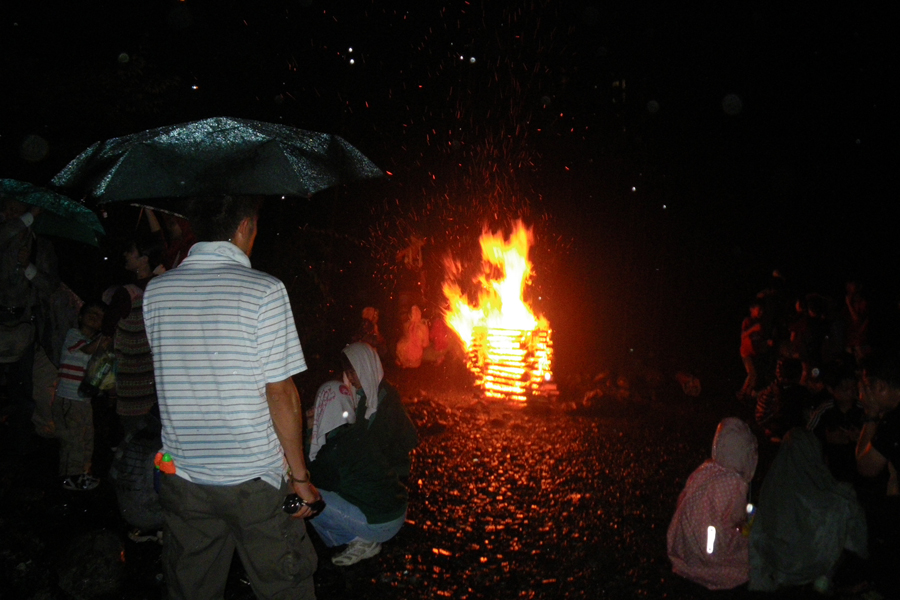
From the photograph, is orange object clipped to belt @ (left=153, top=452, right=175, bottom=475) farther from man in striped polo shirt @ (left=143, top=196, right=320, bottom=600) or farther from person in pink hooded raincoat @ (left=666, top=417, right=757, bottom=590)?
person in pink hooded raincoat @ (left=666, top=417, right=757, bottom=590)

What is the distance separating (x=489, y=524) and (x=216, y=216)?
373 cm

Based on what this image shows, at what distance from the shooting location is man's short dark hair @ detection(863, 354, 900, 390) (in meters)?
4.04

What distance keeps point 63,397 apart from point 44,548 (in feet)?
4.56

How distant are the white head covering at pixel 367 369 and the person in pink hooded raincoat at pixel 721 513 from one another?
8.17ft

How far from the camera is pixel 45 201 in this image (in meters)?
5.65

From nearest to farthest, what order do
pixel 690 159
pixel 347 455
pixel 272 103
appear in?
pixel 347 455, pixel 272 103, pixel 690 159

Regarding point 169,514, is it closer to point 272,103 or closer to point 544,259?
point 272,103

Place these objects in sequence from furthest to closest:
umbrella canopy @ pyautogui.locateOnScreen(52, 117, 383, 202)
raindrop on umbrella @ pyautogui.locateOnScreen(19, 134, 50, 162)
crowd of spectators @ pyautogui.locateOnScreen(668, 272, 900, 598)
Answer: raindrop on umbrella @ pyautogui.locateOnScreen(19, 134, 50, 162) < crowd of spectators @ pyautogui.locateOnScreen(668, 272, 900, 598) < umbrella canopy @ pyautogui.locateOnScreen(52, 117, 383, 202)

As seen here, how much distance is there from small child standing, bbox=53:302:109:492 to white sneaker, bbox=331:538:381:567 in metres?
2.76

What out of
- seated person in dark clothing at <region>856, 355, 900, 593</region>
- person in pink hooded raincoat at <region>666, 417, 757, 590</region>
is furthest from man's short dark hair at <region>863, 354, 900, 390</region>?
person in pink hooded raincoat at <region>666, 417, 757, 590</region>

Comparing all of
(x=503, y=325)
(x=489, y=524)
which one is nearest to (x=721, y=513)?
(x=489, y=524)

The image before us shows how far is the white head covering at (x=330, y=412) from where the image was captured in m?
4.52

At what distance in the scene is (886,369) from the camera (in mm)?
4090

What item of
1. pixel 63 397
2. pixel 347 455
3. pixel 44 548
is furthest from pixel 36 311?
pixel 347 455
